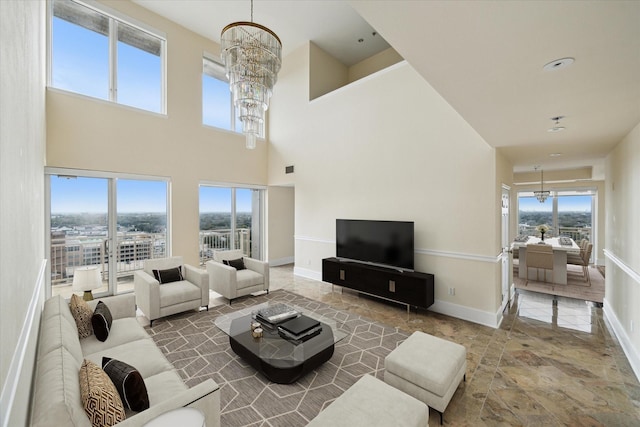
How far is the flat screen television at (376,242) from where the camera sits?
441 centimetres

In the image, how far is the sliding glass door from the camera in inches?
178

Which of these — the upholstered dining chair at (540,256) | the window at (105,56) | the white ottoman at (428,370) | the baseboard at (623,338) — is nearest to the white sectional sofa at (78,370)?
the white ottoman at (428,370)

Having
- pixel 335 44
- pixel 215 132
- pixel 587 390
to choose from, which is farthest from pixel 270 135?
pixel 587 390

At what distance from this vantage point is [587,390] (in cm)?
248

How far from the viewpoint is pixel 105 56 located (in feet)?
16.5

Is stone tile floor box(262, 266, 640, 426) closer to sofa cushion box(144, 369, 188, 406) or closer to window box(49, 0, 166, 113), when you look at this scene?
sofa cushion box(144, 369, 188, 406)

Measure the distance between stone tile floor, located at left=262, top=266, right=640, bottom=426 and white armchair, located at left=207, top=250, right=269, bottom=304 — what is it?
15.7 inches

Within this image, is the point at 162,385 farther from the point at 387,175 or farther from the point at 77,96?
the point at 77,96

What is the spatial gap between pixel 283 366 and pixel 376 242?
281 centimetres

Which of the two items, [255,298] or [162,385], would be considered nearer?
[162,385]

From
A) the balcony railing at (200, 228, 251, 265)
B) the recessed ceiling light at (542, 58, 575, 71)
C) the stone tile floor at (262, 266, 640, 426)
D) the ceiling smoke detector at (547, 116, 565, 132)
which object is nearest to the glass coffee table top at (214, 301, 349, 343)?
the stone tile floor at (262, 266, 640, 426)

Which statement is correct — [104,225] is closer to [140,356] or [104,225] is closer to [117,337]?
[117,337]

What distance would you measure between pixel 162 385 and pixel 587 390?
3659 millimetres

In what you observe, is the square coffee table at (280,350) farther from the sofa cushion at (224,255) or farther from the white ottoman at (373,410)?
the sofa cushion at (224,255)
